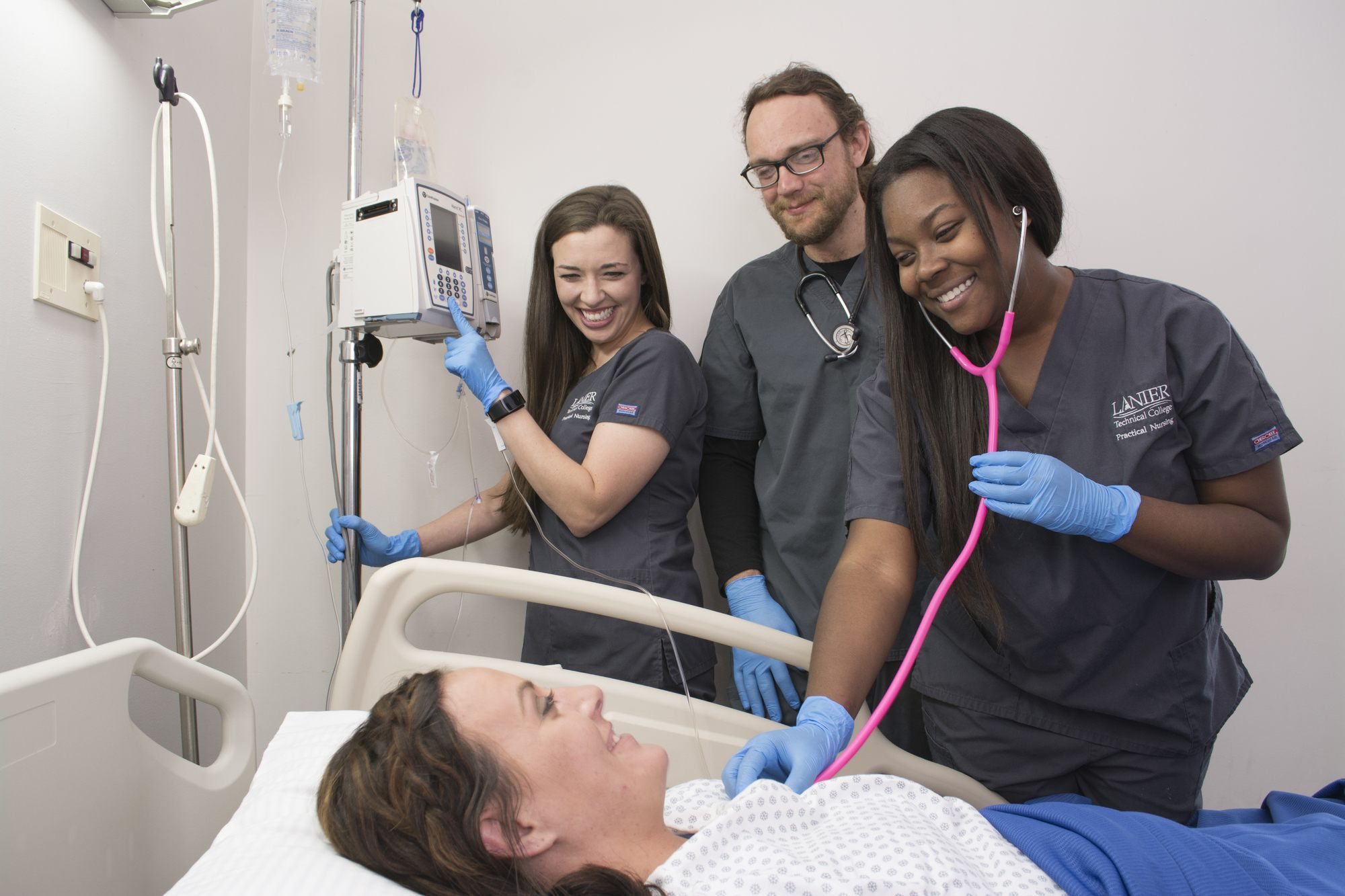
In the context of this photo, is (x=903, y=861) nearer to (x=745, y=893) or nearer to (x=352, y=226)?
(x=745, y=893)

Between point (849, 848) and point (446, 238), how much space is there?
1242 millimetres

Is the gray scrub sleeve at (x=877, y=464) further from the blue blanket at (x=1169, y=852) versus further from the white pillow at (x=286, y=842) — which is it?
the white pillow at (x=286, y=842)

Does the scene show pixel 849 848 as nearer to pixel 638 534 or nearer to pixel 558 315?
pixel 638 534

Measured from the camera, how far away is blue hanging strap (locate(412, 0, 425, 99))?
1.80 metres

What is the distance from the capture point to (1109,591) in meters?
1.15

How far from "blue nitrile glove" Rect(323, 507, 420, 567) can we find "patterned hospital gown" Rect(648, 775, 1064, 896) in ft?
2.98

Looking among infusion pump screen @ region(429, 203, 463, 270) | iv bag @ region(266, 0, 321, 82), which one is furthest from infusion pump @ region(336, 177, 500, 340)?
iv bag @ region(266, 0, 321, 82)

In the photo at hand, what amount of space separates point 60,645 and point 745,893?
113cm

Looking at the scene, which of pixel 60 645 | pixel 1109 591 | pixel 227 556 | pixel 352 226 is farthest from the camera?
pixel 227 556

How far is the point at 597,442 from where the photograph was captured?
1.47m

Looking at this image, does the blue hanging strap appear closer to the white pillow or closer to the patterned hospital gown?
the white pillow

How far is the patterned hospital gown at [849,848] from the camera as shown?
2.52ft

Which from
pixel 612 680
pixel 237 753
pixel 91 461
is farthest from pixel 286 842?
pixel 91 461

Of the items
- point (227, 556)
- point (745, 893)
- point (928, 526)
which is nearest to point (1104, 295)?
point (928, 526)
